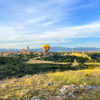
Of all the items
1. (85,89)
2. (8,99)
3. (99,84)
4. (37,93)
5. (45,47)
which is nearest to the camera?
(8,99)

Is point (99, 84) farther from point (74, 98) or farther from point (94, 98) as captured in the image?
point (74, 98)

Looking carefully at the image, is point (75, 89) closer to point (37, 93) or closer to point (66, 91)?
point (66, 91)

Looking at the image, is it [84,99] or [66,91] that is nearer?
A: [84,99]

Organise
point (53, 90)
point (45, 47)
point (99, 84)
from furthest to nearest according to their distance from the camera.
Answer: point (45, 47), point (99, 84), point (53, 90)

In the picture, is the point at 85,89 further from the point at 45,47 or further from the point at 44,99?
the point at 45,47

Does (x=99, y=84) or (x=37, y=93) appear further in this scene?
(x=99, y=84)

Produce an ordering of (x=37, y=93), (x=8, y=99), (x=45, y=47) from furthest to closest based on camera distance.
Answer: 1. (x=45, y=47)
2. (x=37, y=93)
3. (x=8, y=99)

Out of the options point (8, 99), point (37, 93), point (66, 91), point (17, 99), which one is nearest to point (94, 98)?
point (66, 91)

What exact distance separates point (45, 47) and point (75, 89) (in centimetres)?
9260

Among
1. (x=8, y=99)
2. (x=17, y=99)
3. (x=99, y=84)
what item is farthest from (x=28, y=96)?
(x=99, y=84)

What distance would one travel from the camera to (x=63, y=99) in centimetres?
638

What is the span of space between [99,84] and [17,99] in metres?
6.87

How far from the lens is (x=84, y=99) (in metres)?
6.43

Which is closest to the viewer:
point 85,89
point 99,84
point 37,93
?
point 37,93
